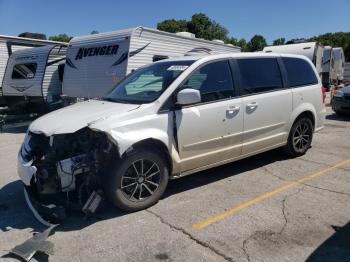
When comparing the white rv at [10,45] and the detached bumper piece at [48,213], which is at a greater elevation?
the white rv at [10,45]

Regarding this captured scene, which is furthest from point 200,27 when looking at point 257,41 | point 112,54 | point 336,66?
point 112,54

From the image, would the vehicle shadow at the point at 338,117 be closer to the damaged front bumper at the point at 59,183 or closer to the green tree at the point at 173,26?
the damaged front bumper at the point at 59,183

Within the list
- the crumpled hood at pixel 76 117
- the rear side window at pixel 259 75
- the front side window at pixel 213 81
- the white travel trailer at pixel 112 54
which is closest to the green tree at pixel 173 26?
the white travel trailer at pixel 112 54

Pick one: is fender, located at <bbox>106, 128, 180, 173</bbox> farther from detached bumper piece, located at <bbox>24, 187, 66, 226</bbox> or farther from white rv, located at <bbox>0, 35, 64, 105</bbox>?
white rv, located at <bbox>0, 35, 64, 105</bbox>

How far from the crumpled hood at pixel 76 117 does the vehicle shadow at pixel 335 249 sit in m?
2.60

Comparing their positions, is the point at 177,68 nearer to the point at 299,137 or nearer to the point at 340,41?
the point at 299,137

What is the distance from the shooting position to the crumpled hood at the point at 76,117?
435 cm

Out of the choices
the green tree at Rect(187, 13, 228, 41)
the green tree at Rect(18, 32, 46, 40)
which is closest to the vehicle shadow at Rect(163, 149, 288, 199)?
the green tree at Rect(18, 32, 46, 40)

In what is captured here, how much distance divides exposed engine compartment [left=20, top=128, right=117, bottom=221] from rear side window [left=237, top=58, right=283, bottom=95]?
2382mm

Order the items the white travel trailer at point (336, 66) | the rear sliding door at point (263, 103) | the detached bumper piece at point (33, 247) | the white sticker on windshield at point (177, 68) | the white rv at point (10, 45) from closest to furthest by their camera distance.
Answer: the detached bumper piece at point (33, 247)
the white sticker on windshield at point (177, 68)
the rear sliding door at point (263, 103)
the white rv at point (10, 45)
the white travel trailer at point (336, 66)

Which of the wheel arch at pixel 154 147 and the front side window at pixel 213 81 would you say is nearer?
the wheel arch at pixel 154 147

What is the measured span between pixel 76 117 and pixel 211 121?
180cm

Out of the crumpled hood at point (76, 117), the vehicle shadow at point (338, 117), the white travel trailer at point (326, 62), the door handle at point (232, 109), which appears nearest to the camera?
the crumpled hood at point (76, 117)

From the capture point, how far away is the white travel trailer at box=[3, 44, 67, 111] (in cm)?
1223
